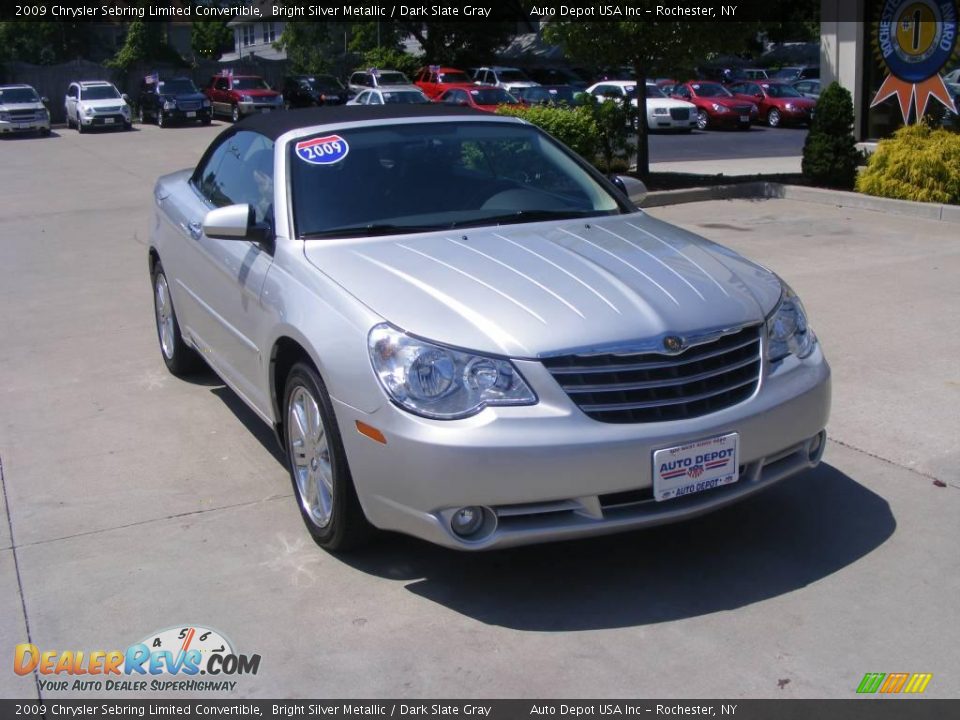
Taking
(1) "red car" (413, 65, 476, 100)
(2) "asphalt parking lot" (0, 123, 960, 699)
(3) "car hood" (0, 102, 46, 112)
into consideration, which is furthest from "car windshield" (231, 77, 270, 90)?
(2) "asphalt parking lot" (0, 123, 960, 699)

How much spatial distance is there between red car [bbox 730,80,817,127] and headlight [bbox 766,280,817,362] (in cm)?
2767

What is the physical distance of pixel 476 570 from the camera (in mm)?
4391

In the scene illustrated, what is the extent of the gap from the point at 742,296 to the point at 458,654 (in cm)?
177

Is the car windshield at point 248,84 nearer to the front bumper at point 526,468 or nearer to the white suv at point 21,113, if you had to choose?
the white suv at point 21,113

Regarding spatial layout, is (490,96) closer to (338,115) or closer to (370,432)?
(338,115)

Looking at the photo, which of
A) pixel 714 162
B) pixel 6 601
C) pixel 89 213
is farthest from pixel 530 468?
pixel 714 162

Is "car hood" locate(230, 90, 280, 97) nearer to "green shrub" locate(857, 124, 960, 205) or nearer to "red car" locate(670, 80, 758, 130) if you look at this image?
"red car" locate(670, 80, 758, 130)

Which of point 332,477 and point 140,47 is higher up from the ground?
point 140,47

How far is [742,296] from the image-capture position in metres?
4.39

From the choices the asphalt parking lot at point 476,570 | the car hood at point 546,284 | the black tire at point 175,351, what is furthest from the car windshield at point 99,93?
the car hood at point 546,284

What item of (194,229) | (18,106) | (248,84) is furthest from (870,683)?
(248,84)

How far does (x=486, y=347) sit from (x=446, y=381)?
0.60 ft

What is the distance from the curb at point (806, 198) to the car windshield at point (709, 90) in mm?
18310
